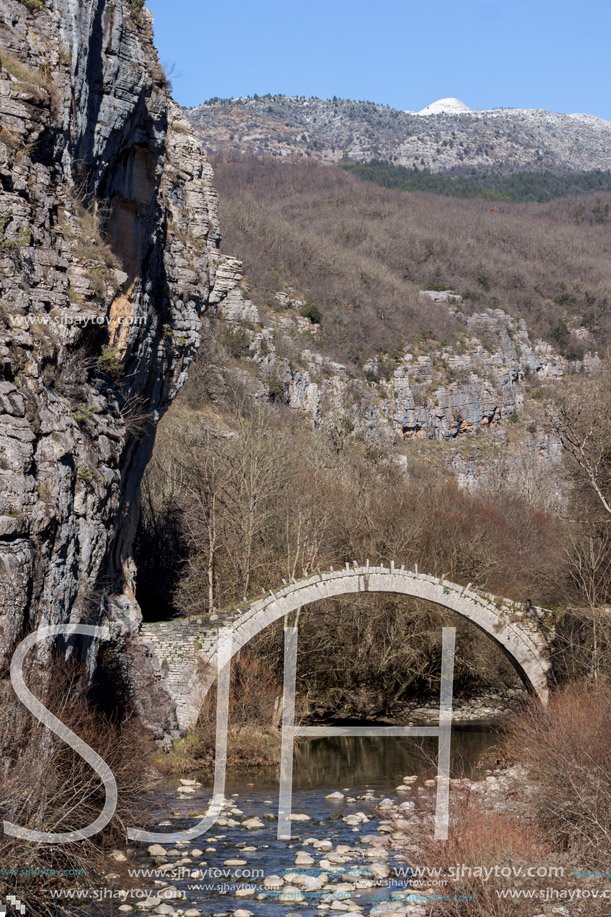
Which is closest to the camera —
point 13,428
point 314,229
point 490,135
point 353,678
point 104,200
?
point 13,428

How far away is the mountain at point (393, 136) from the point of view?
5276 inches

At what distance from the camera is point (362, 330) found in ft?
233

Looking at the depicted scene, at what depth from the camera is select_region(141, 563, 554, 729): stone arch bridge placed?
19344 millimetres

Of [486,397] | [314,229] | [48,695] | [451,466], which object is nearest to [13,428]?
[48,695]

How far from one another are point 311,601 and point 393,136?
136 m

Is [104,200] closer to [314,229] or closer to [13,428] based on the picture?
[13,428]

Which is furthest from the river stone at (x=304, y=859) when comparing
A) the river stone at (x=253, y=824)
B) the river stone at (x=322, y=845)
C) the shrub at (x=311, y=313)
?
the shrub at (x=311, y=313)

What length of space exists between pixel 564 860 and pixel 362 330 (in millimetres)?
61095

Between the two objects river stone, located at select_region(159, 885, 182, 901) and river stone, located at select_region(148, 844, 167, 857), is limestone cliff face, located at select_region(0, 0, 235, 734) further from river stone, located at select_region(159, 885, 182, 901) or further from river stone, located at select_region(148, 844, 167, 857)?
river stone, located at select_region(159, 885, 182, 901)

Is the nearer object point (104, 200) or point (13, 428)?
point (13, 428)

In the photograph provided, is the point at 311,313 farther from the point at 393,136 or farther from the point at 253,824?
the point at 393,136

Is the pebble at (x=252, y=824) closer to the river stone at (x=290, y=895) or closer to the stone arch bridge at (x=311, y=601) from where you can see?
the river stone at (x=290, y=895)

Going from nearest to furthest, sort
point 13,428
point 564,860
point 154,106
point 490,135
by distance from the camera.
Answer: point 564,860
point 13,428
point 154,106
point 490,135

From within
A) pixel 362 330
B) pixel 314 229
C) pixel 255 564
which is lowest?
pixel 255 564
